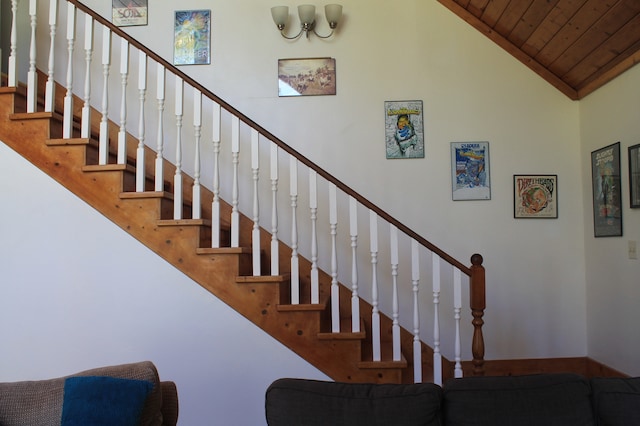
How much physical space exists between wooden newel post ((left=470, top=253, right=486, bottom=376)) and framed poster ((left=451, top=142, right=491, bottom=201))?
4.11 ft

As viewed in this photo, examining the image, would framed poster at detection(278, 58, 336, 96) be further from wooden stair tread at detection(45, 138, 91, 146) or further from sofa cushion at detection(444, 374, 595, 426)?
sofa cushion at detection(444, 374, 595, 426)

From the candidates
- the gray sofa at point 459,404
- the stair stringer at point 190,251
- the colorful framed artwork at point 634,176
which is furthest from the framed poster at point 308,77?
the gray sofa at point 459,404

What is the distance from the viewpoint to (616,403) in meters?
1.64

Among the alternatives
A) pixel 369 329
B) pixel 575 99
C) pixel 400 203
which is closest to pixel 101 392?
pixel 369 329

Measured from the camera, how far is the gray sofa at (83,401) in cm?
157

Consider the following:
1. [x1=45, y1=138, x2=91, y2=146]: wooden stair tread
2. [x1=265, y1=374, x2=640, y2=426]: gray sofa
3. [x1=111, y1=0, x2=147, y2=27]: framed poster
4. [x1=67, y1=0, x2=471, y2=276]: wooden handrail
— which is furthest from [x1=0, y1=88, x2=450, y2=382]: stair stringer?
[x1=111, y1=0, x2=147, y2=27]: framed poster

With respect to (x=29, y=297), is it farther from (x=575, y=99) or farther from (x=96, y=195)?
(x=575, y=99)

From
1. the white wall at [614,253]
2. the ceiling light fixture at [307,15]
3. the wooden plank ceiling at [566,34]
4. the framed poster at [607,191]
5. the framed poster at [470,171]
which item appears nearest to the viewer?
the wooden plank ceiling at [566,34]

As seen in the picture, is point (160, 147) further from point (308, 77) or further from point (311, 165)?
point (308, 77)

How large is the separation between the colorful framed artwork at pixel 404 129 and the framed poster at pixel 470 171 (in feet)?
0.95

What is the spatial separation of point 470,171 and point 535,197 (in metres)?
Result: 0.54

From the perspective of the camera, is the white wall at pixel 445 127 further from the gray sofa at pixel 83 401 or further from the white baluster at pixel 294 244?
the gray sofa at pixel 83 401

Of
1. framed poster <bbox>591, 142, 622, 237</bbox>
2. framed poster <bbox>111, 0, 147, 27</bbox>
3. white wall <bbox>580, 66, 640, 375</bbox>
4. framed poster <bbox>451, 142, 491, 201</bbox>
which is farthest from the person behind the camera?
framed poster <bbox>111, 0, 147, 27</bbox>

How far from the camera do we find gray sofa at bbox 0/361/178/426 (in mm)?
1574
